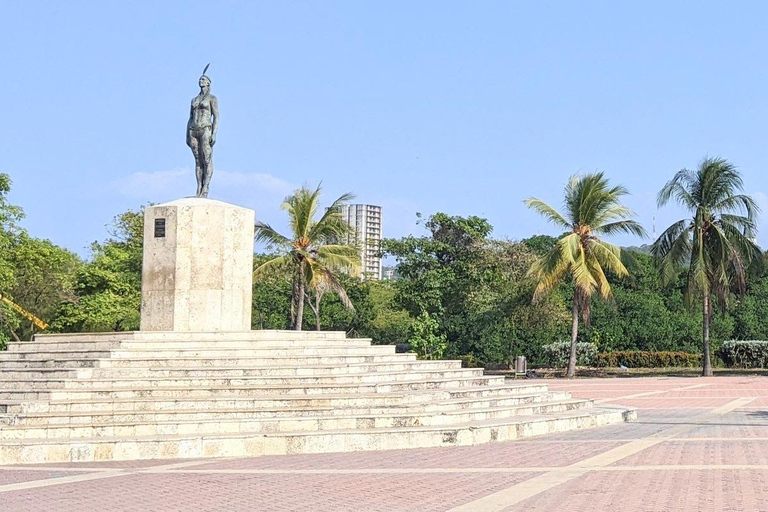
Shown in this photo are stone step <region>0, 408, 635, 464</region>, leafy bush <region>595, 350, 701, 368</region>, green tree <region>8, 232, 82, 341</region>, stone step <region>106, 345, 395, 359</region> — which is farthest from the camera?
leafy bush <region>595, 350, 701, 368</region>

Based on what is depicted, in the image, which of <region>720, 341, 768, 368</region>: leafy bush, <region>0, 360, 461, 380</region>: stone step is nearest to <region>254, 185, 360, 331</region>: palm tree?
<region>0, 360, 461, 380</region>: stone step

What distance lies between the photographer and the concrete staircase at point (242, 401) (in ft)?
40.1

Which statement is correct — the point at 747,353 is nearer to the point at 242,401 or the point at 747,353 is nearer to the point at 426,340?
the point at 426,340

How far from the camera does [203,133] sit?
19.8 meters

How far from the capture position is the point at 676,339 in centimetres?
4025

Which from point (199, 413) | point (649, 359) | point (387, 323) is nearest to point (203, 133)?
point (199, 413)

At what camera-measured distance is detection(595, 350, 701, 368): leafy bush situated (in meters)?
38.7

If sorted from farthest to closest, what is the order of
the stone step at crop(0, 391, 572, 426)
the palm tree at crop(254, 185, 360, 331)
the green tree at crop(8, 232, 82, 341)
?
the green tree at crop(8, 232, 82, 341)
the palm tree at crop(254, 185, 360, 331)
the stone step at crop(0, 391, 572, 426)

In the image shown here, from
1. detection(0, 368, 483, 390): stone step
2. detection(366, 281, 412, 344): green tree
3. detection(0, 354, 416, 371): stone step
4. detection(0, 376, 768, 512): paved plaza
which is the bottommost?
detection(0, 376, 768, 512): paved plaza

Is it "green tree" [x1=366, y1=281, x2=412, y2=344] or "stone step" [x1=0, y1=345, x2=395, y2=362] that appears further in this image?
"green tree" [x1=366, y1=281, x2=412, y2=344]

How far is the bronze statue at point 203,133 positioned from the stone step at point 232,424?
7715 mm

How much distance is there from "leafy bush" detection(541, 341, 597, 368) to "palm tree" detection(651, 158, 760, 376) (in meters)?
4.85

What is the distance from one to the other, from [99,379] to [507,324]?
86.4 feet

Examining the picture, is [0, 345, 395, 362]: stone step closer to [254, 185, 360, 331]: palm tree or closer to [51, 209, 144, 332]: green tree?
[254, 185, 360, 331]: palm tree
